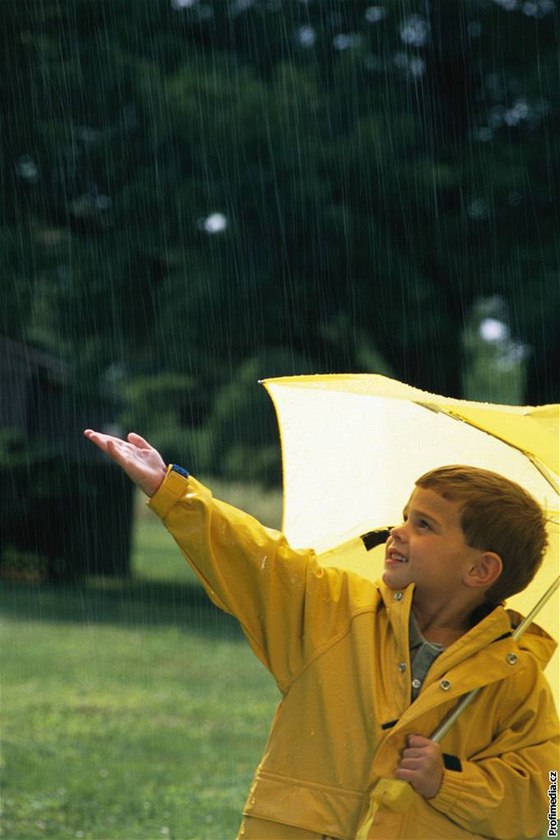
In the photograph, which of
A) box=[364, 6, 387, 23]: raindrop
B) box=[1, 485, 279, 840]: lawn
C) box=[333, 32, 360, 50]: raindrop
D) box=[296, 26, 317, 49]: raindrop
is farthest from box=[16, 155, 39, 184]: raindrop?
box=[1, 485, 279, 840]: lawn

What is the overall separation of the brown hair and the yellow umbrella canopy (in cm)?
28

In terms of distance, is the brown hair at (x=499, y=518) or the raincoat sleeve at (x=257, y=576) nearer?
the raincoat sleeve at (x=257, y=576)

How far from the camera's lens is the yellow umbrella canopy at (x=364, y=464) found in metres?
3.95

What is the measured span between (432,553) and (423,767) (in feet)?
1.72

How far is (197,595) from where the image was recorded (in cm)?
2134

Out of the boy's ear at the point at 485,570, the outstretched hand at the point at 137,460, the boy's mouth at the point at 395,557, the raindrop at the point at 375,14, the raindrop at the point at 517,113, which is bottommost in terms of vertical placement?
the boy's ear at the point at 485,570

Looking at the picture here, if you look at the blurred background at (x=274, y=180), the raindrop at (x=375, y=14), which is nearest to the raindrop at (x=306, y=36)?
the blurred background at (x=274, y=180)

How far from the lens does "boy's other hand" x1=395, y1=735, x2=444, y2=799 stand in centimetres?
328

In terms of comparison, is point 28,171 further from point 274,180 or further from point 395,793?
point 395,793

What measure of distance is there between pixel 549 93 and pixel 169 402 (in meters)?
19.6

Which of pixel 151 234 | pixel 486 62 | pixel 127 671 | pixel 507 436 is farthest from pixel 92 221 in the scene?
pixel 507 436

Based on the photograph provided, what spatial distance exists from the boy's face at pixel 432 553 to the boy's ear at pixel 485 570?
14 millimetres

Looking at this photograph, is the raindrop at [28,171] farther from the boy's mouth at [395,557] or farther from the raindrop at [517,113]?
the boy's mouth at [395,557]

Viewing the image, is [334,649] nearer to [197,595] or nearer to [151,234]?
[151,234]
